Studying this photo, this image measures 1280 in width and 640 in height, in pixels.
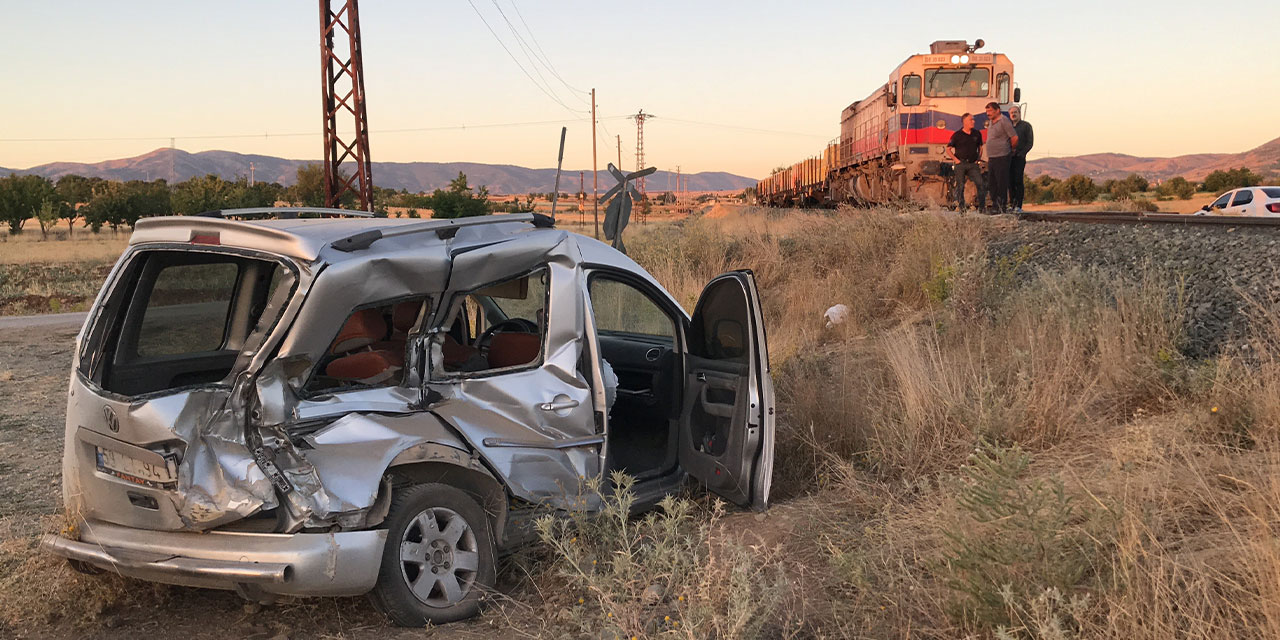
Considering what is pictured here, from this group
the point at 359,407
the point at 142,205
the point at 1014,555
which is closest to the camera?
the point at 1014,555

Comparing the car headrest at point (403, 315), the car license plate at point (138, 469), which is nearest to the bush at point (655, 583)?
the car headrest at point (403, 315)

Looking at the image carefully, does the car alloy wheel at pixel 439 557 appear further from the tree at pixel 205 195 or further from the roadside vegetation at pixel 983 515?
the tree at pixel 205 195

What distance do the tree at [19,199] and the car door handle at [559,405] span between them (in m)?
69.6

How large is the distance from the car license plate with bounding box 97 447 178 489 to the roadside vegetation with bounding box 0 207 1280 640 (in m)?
0.87

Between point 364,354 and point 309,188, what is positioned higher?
point 309,188

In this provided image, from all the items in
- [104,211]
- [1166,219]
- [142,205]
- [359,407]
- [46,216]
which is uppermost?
[142,205]

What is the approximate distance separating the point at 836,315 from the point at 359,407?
9221 mm

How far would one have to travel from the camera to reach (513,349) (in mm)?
5324

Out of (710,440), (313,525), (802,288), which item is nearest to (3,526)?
(313,525)

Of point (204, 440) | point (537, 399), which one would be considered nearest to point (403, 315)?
point (537, 399)

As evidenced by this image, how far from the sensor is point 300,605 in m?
4.55

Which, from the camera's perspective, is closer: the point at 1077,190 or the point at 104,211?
the point at 1077,190

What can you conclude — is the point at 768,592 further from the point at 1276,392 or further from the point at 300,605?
the point at 1276,392

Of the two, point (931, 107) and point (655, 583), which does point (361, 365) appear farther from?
point (931, 107)
